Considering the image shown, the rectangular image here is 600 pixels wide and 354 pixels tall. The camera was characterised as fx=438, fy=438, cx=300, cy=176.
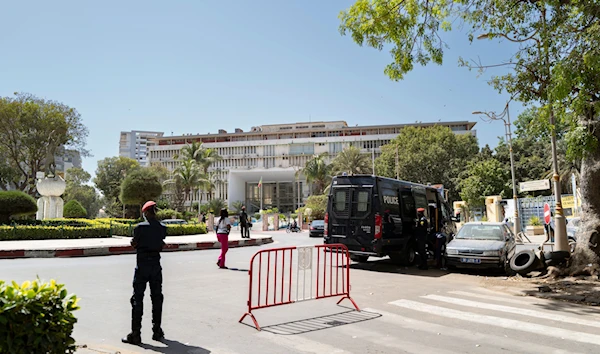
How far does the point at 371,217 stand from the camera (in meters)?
12.4

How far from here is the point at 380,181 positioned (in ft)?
41.8

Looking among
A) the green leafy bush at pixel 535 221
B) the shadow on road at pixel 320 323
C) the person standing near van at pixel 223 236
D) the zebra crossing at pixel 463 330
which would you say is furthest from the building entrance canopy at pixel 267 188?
the shadow on road at pixel 320 323

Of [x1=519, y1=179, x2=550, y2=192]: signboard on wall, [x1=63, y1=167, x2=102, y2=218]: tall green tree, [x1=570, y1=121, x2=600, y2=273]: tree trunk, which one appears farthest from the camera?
[x1=63, y1=167, x2=102, y2=218]: tall green tree

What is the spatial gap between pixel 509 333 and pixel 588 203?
6.71m

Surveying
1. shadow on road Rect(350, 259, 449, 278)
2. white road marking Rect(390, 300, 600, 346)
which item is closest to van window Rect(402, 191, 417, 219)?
shadow on road Rect(350, 259, 449, 278)

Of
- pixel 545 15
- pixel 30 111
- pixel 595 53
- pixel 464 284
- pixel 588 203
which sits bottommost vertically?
pixel 464 284

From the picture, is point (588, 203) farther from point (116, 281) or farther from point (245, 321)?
point (116, 281)

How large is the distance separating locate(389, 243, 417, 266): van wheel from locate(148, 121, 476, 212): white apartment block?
72787 millimetres

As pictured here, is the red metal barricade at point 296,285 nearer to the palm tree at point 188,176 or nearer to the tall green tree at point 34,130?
the tall green tree at point 34,130

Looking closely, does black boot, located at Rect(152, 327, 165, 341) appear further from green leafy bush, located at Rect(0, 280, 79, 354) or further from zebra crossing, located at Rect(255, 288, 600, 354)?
green leafy bush, located at Rect(0, 280, 79, 354)

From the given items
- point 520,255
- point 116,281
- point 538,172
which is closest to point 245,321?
point 116,281

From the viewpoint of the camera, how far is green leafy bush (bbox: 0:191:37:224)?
2248 cm

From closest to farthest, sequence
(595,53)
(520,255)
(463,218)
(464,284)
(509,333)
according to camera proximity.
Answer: (509,333) < (595,53) < (464,284) < (520,255) < (463,218)

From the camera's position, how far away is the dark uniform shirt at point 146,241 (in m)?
5.41
